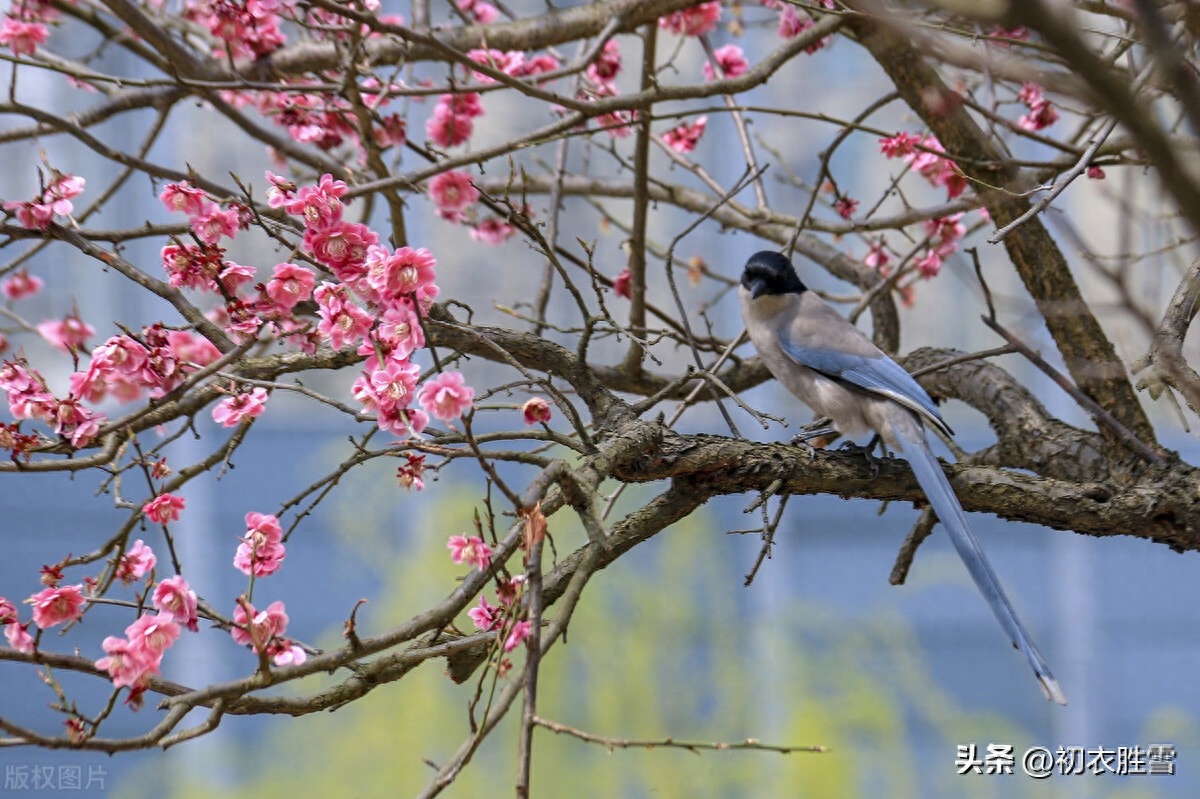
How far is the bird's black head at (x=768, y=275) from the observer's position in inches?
70.7

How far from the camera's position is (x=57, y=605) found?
3.63 ft

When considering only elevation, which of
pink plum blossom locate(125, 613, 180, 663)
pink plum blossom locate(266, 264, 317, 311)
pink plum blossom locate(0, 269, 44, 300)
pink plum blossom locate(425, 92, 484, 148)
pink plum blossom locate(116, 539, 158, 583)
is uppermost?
pink plum blossom locate(425, 92, 484, 148)

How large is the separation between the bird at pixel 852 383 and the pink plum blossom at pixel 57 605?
37.2 inches

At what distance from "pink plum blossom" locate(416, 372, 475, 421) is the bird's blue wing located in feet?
2.30

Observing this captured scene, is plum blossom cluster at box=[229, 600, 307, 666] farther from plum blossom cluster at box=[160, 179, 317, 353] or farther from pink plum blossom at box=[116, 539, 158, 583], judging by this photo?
plum blossom cluster at box=[160, 179, 317, 353]

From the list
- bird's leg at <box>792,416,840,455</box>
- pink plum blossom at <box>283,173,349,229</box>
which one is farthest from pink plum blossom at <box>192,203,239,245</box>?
bird's leg at <box>792,416,840,455</box>

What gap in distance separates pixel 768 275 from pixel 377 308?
2.84 feet

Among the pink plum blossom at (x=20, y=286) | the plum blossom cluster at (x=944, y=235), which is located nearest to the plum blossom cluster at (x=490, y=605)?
the plum blossom cluster at (x=944, y=235)

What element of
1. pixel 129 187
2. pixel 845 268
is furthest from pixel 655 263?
pixel 129 187

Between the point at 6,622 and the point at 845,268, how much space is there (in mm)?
1449

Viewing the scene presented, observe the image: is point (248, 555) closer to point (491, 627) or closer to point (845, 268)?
point (491, 627)

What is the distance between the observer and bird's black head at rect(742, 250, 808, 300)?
1795mm

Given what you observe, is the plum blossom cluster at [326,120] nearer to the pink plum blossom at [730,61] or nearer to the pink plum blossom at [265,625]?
the pink plum blossom at [730,61]

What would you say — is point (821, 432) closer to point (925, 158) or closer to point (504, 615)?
point (925, 158)
